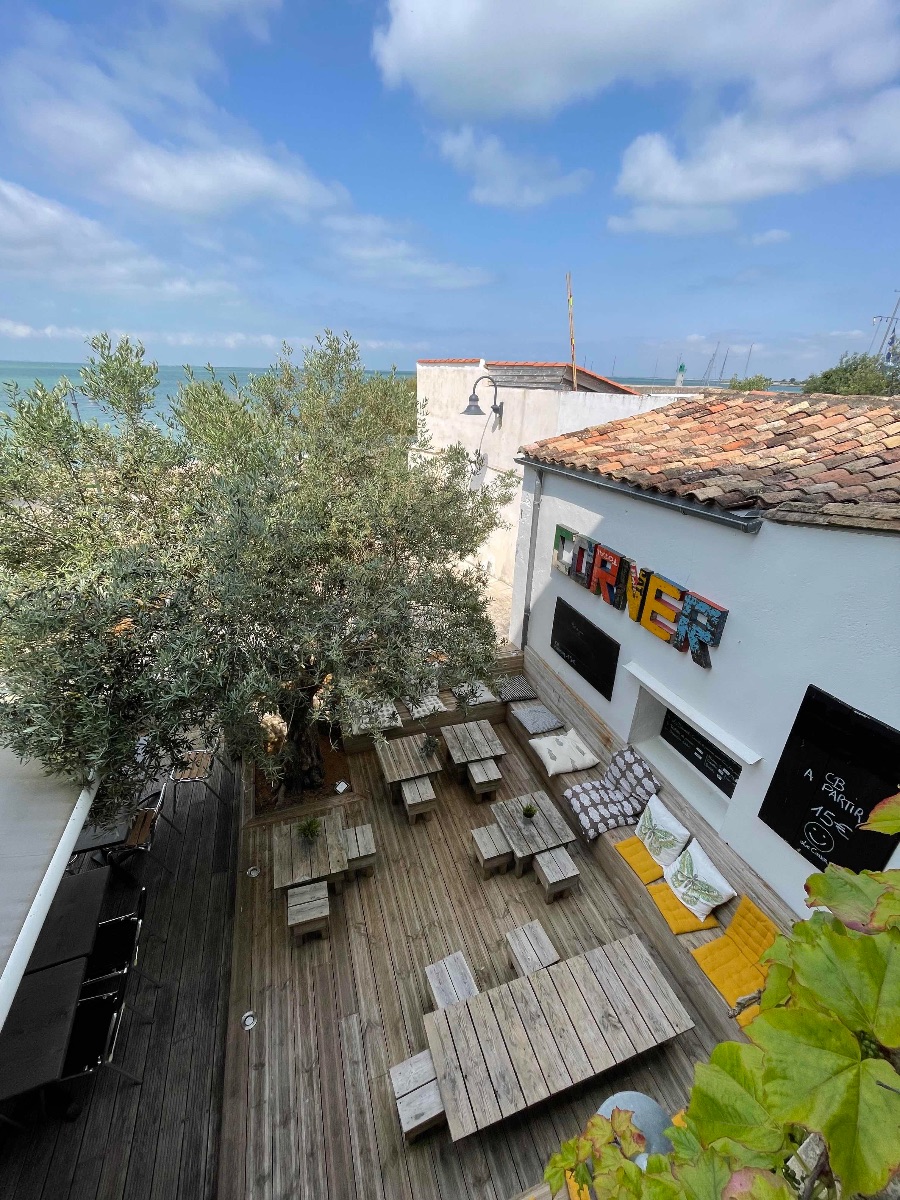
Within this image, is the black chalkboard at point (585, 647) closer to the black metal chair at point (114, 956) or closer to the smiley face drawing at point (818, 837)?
the smiley face drawing at point (818, 837)

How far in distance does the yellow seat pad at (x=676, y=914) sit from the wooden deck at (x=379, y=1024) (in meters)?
0.73

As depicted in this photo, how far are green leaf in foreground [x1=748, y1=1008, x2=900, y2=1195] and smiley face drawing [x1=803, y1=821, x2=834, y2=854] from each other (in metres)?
4.98

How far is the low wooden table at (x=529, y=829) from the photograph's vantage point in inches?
271

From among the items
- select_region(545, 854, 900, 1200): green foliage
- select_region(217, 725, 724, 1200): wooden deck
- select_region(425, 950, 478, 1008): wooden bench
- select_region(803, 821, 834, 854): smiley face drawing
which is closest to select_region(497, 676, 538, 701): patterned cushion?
select_region(217, 725, 724, 1200): wooden deck

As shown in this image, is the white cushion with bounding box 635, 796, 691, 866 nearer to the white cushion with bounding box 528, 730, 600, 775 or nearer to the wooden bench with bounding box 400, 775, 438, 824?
the white cushion with bounding box 528, 730, 600, 775

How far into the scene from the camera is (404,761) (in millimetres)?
8133

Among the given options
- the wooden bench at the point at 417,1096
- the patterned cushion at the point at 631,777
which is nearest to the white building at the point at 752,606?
the patterned cushion at the point at 631,777

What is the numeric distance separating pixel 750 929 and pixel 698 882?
659 millimetres

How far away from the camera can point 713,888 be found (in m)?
5.95

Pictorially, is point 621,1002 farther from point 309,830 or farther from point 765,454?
point 765,454

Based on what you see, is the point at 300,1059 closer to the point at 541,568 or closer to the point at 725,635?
the point at 725,635

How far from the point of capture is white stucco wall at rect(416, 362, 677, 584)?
10.4 meters

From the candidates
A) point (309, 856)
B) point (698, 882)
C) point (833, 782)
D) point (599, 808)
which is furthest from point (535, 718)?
point (833, 782)

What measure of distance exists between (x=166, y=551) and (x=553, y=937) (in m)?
6.89
